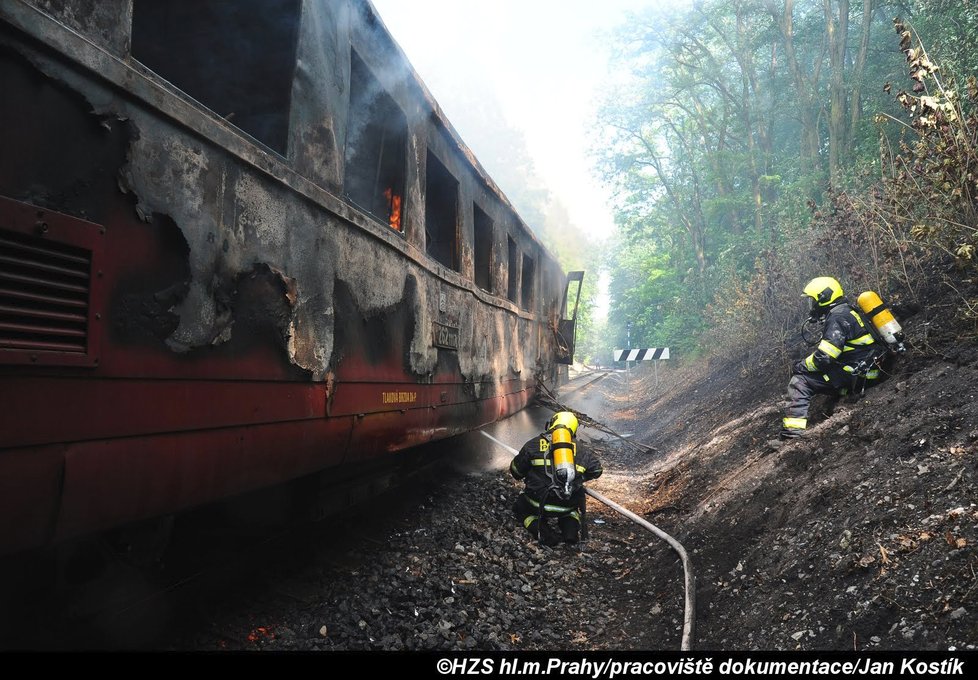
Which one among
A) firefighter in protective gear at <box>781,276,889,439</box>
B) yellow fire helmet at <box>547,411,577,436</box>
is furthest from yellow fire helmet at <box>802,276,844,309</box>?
yellow fire helmet at <box>547,411,577,436</box>

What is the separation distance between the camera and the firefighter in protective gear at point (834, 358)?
5.20 m

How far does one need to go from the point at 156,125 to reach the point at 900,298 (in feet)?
22.5

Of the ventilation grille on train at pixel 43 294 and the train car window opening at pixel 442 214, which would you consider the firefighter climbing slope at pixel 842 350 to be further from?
the ventilation grille on train at pixel 43 294

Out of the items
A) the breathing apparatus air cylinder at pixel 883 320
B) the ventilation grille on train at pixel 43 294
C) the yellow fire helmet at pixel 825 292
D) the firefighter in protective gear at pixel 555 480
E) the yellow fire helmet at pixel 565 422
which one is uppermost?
the yellow fire helmet at pixel 825 292

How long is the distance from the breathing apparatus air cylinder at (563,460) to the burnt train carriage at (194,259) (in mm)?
1181

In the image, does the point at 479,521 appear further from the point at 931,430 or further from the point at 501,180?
the point at 501,180

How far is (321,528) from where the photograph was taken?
3.98m

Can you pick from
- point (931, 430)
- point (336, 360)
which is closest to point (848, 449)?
point (931, 430)

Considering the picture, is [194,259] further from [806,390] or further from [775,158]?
[775,158]

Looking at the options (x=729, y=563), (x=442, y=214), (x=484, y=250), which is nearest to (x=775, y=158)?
(x=484, y=250)

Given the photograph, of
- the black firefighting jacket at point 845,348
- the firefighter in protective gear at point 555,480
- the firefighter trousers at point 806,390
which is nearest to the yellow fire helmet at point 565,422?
the firefighter in protective gear at point 555,480

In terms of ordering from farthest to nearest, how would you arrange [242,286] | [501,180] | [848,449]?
[501,180] < [848,449] < [242,286]

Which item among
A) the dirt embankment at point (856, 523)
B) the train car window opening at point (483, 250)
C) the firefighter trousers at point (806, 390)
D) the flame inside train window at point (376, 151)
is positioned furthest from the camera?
the train car window opening at point (483, 250)

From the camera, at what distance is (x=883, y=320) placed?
203 inches
